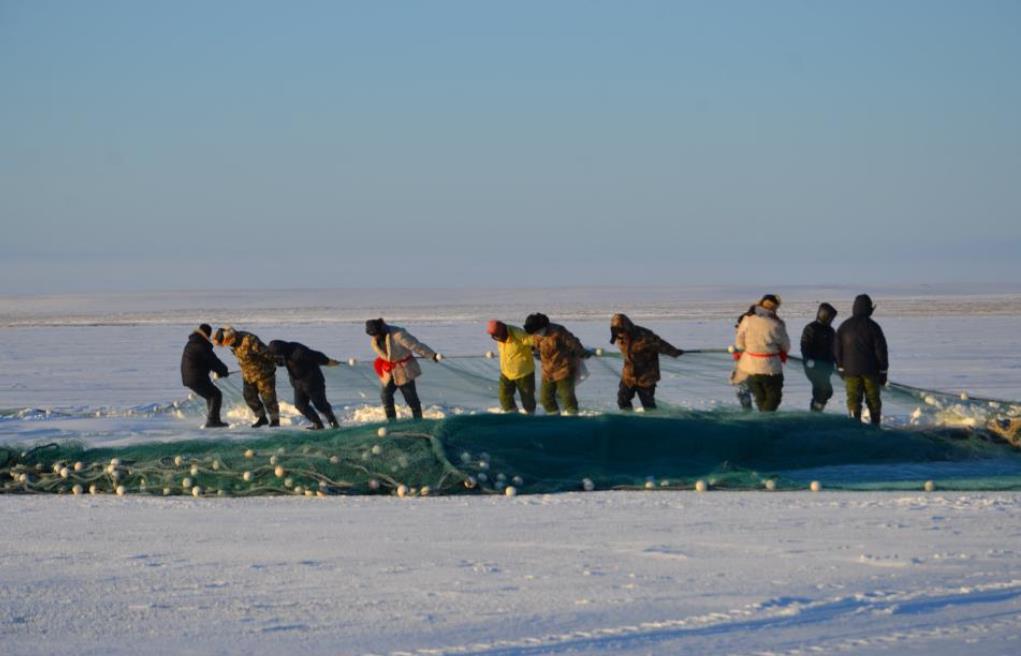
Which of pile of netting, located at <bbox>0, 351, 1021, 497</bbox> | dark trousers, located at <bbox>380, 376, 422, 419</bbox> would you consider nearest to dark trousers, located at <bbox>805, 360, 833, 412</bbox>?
pile of netting, located at <bbox>0, 351, 1021, 497</bbox>

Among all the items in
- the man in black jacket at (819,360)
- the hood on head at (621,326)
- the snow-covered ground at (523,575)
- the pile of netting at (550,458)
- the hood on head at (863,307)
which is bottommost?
the snow-covered ground at (523,575)

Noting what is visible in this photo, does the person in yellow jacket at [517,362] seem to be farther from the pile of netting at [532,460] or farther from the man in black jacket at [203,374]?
the man in black jacket at [203,374]

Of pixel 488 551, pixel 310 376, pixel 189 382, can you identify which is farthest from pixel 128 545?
pixel 189 382

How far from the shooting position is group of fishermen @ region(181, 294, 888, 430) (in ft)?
Answer: 42.6

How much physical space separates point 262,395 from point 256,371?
245mm

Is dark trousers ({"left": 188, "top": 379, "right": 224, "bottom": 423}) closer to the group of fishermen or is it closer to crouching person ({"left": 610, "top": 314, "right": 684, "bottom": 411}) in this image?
the group of fishermen

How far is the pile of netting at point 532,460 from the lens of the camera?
1027cm

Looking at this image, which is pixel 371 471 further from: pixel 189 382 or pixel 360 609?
pixel 189 382

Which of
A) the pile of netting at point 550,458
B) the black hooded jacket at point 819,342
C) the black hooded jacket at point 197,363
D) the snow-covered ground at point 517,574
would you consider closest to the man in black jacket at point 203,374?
the black hooded jacket at point 197,363

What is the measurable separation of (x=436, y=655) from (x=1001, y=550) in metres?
3.34

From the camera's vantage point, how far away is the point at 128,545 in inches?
328

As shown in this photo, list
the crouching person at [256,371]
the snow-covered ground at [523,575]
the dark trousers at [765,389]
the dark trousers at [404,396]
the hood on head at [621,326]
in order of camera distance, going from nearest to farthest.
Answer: the snow-covered ground at [523,575] < the dark trousers at [765,389] < the hood on head at [621,326] < the dark trousers at [404,396] < the crouching person at [256,371]

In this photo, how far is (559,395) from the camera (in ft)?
45.2

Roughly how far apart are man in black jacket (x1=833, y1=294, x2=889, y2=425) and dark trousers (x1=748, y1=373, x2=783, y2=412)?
0.57 meters
